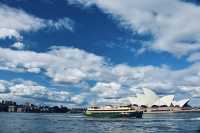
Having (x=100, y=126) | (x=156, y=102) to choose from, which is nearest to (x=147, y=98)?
(x=156, y=102)

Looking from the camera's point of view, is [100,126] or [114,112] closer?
[100,126]

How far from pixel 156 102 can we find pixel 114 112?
232 feet

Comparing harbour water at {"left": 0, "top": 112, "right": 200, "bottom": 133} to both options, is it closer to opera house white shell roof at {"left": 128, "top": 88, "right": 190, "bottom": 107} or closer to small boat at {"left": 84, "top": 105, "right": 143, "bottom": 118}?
small boat at {"left": 84, "top": 105, "right": 143, "bottom": 118}

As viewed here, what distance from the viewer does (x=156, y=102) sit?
173m

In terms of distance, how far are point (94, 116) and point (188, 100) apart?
3523 inches

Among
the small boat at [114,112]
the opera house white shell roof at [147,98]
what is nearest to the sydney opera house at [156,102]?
the opera house white shell roof at [147,98]

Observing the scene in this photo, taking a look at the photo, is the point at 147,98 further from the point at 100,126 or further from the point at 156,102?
the point at 100,126

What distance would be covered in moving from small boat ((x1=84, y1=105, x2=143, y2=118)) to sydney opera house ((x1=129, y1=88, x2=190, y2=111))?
48.8 m

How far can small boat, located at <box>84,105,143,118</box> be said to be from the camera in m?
105

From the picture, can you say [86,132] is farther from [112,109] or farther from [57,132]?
[112,109]

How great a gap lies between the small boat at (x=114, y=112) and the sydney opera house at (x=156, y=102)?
4883 centimetres

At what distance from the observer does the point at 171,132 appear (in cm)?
4656

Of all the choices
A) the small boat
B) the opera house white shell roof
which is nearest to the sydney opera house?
the opera house white shell roof

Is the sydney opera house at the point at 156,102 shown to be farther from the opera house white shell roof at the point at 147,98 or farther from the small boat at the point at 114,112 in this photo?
the small boat at the point at 114,112
